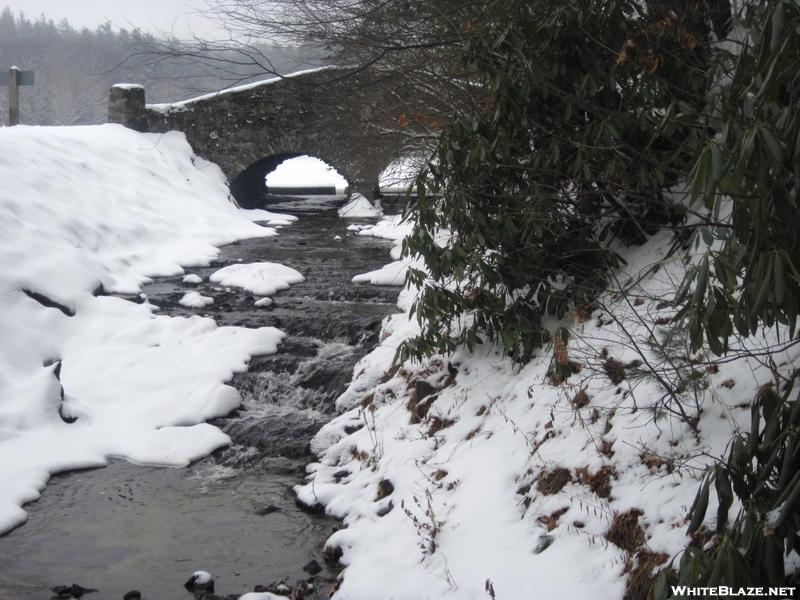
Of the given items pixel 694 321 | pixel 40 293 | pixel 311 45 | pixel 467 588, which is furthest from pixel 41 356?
pixel 694 321

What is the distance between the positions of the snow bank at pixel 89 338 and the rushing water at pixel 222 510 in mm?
218

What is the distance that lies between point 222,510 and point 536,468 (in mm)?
2290

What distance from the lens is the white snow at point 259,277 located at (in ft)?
31.9

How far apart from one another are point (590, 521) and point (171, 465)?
11.7ft

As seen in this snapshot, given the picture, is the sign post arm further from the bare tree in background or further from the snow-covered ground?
the bare tree in background

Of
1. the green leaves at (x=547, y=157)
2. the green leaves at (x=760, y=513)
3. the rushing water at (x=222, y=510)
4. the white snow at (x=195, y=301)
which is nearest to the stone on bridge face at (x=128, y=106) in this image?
the white snow at (x=195, y=301)

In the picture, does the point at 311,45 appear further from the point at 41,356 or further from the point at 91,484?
the point at 91,484

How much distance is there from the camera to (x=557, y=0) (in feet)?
14.8

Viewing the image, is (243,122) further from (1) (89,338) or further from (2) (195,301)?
(1) (89,338)

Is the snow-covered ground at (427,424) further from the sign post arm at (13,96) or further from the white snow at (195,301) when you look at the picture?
the sign post arm at (13,96)

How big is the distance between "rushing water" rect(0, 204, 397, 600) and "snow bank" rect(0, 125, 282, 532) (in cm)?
22

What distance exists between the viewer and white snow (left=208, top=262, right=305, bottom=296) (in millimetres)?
9719

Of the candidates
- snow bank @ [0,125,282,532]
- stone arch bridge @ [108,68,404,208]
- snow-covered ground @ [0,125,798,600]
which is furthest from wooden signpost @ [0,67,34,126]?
snow-covered ground @ [0,125,798,600]

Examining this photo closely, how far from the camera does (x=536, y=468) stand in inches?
147
